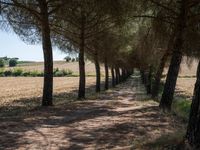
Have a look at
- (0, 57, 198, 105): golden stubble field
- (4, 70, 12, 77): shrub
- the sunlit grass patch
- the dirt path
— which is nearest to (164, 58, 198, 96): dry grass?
(0, 57, 198, 105): golden stubble field

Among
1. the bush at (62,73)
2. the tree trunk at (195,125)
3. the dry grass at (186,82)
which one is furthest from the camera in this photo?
the bush at (62,73)

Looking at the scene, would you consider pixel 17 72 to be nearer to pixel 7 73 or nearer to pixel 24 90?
pixel 7 73

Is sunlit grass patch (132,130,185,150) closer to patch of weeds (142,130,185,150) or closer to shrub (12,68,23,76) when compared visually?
patch of weeds (142,130,185,150)

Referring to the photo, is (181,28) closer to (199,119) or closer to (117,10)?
(117,10)

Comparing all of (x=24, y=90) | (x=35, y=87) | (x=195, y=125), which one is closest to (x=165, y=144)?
(x=195, y=125)

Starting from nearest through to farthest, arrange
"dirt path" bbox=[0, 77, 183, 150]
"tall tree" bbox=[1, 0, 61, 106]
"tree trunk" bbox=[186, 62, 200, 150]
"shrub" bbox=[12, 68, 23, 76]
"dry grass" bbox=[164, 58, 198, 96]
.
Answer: "tree trunk" bbox=[186, 62, 200, 150] < "dirt path" bbox=[0, 77, 183, 150] < "tall tree" bbox=[1, 0, 61, 106] < "dry grass" bbox=[164, 58, 198, 96] < "shrub" bbox=[12, 68, 23, 76]

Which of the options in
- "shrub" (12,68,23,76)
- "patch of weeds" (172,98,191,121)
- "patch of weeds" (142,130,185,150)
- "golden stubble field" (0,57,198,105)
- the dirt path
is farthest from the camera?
"shrub" (12,68,23,76)

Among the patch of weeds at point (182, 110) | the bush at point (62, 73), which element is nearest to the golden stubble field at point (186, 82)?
the patch of weeds at point (182, 110)

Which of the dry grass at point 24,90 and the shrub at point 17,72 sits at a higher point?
the shrub at point 17,72

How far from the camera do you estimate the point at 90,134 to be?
13344 mm

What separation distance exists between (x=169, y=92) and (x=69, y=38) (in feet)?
38.8

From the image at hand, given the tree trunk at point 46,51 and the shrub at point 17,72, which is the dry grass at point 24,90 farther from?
the shrub at point 17,72

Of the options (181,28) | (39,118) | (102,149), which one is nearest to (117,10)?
(181,28)

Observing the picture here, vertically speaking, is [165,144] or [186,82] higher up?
[165,144]
